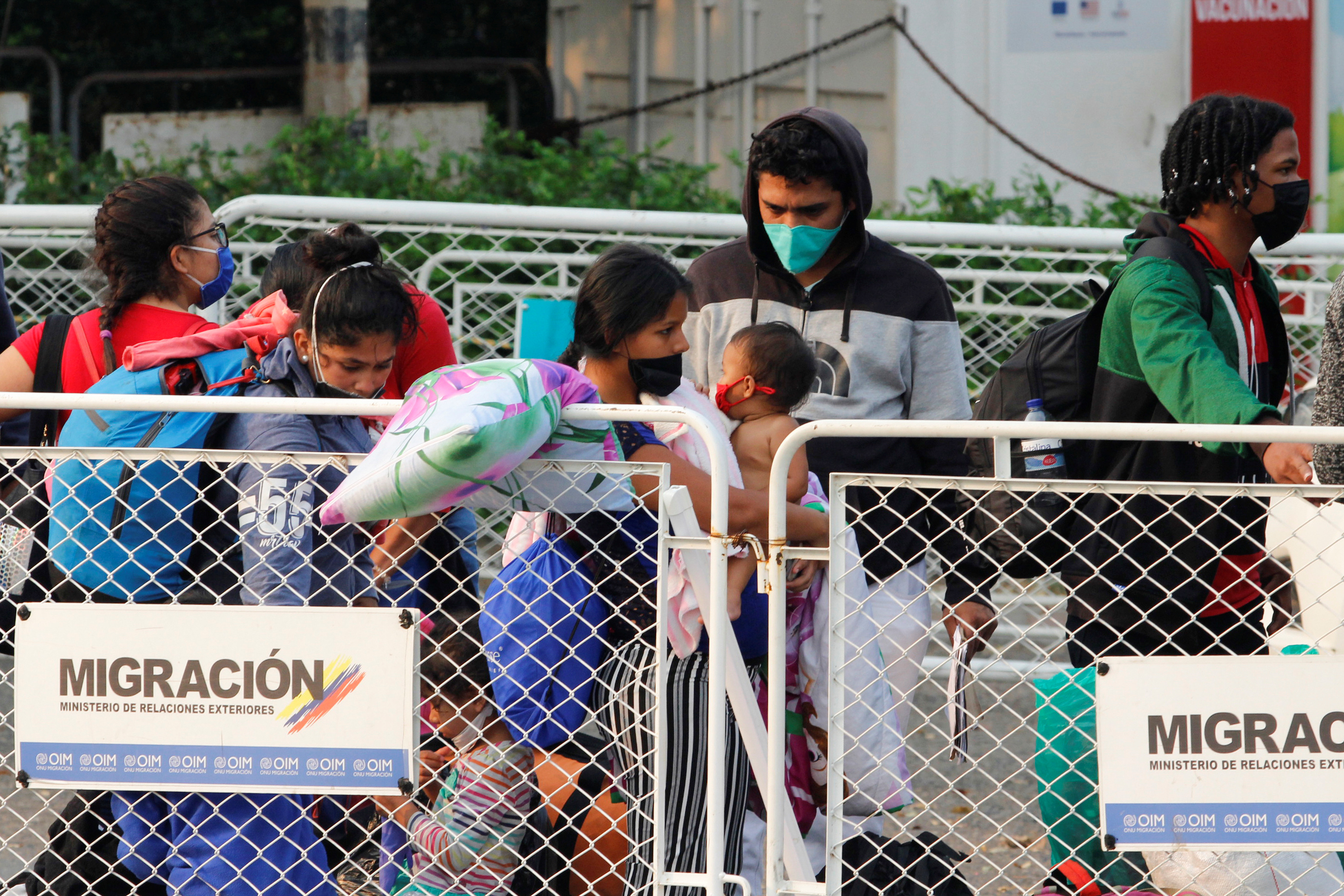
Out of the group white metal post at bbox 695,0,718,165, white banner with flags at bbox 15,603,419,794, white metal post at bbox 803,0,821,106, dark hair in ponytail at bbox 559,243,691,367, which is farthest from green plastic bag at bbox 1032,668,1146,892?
white metal post at bbox 695,0,718,165

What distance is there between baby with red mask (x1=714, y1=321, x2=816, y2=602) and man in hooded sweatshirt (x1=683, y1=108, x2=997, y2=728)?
0.24 m

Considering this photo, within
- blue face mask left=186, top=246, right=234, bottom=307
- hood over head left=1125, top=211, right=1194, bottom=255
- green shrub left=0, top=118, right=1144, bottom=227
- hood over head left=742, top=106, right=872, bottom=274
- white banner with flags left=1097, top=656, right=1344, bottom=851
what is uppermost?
green shrub left=0, top=118, right=1144, bottom=227

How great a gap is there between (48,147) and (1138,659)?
6477 mm

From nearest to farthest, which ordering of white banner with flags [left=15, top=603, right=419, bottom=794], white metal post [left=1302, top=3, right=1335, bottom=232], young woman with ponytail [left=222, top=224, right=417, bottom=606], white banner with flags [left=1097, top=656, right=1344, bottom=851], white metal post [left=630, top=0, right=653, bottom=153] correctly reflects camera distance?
1. white banner with flags [left=1097, top=656, right=1344, bottom=851]
2. white banner with flags [left=15, top=603, right=419, bottom=794]
3. young woman with ponytail [left=222, top=224, right=417, bottom=606]
4. white metal post [left=1302, top=3, right=1335, bottom=232]
5. white metal post [left=630, top=0, right=653, bottom=153]

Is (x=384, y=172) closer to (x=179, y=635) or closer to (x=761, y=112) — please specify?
(x=761, y=112)

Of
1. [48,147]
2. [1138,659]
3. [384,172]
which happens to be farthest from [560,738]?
[48,147]

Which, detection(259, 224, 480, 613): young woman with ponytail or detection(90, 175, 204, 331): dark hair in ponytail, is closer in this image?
detection(259, 224, 480, 613): young woman with ponytail

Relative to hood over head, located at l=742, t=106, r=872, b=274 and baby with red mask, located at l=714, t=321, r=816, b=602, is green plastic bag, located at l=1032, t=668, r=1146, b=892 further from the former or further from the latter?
hood over head, located at l=742, t=106, r=872, b=274

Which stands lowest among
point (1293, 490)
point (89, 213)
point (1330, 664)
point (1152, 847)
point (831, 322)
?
point (1152, 847)

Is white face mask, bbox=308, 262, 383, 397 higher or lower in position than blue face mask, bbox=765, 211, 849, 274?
lower

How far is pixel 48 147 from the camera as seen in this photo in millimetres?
7211

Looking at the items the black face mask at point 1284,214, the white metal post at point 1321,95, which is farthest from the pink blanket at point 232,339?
the white metal post at point 1321,95

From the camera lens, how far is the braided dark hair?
2811 mm

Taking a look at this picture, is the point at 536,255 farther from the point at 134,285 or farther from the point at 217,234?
the point at 134,285
